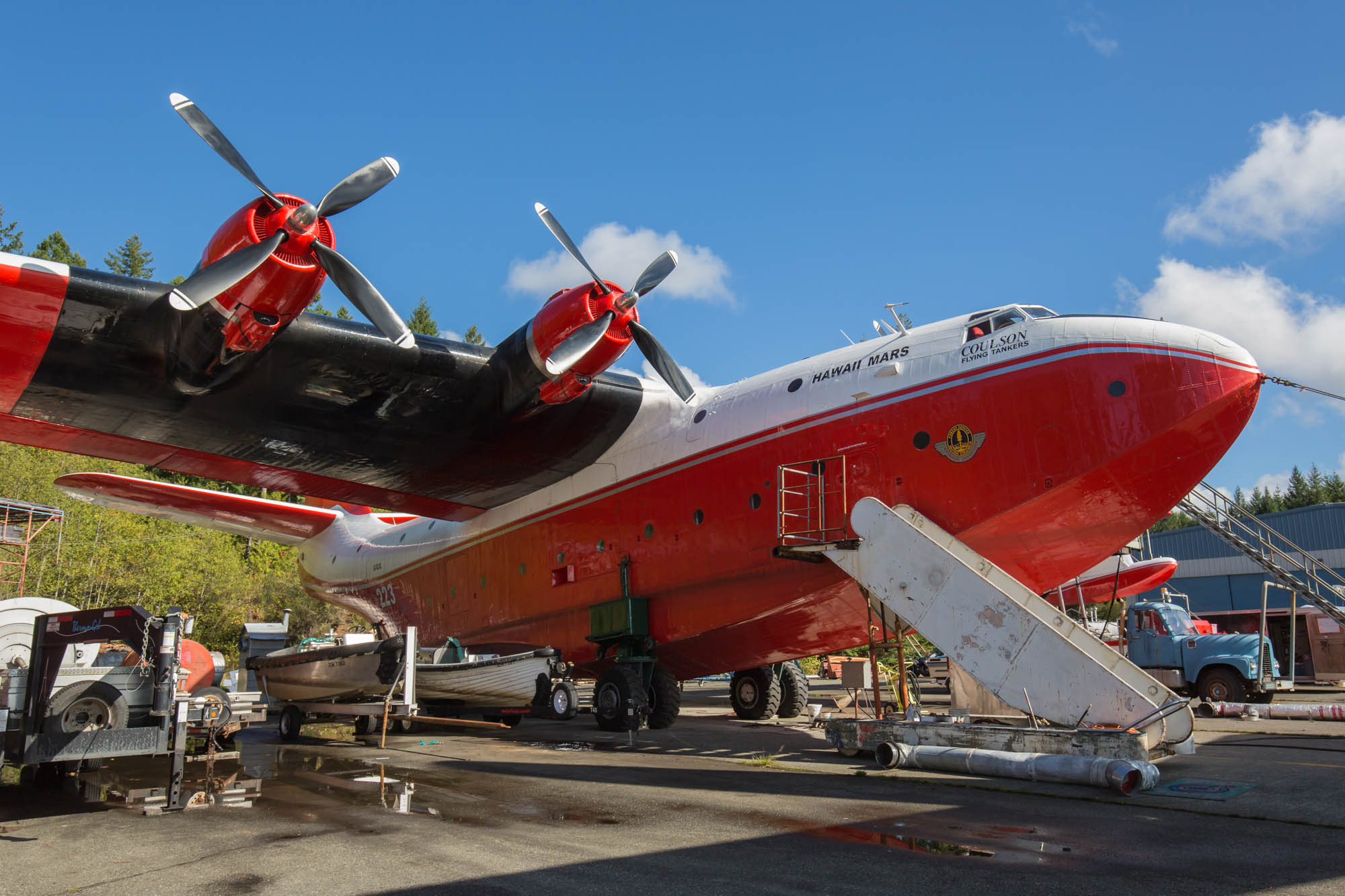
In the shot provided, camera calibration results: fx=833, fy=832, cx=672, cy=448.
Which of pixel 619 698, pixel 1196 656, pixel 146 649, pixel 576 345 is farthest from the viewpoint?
pixel 1196 656

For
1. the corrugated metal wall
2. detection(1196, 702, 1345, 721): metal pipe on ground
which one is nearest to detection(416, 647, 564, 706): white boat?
detection(1196, 702, 1345, 721): metal pipe on ground

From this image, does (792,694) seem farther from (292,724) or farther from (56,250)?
(56,250)

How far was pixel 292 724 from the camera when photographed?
46.7 ft

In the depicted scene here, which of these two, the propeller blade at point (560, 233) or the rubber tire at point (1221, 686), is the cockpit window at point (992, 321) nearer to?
the propeller blade at point (560, 233)

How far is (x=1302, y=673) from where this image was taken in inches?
1223

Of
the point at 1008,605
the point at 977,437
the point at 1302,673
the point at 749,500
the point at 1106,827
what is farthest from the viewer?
the point at 1302,673

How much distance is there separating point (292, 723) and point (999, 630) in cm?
1166

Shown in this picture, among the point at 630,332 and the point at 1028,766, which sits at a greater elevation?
the point at 630,332

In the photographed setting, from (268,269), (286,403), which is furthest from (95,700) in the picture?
(286,403)

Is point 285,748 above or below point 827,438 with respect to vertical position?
below

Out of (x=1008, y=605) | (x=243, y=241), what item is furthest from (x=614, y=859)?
(x=243, y=241)

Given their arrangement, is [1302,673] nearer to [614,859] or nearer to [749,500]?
[749,500]

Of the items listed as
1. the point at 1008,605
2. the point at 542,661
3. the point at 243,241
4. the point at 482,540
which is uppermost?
the point at 243,241

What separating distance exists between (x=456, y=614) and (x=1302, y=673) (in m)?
31.4
